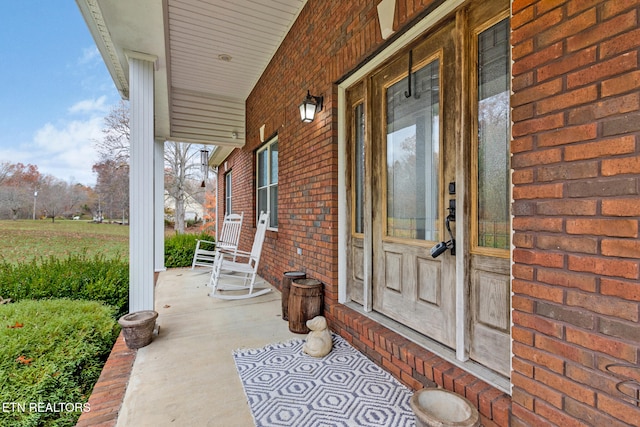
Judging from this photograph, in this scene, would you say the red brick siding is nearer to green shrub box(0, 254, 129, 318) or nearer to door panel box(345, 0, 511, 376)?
door panel box(345, 0, 511, 376)

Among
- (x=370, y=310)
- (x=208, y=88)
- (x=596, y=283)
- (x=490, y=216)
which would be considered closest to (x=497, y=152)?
(x=490, y=216)

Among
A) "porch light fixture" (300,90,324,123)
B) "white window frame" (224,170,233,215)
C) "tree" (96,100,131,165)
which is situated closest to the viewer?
"porch light fixture" (300,90,324,123)

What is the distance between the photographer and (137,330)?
249cm

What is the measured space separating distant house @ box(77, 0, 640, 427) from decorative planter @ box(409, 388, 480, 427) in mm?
110

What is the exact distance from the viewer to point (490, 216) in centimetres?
163

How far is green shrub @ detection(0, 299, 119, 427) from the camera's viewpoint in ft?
5.66

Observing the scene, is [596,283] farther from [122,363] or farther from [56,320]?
[56,320]

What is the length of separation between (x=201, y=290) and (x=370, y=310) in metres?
2.87

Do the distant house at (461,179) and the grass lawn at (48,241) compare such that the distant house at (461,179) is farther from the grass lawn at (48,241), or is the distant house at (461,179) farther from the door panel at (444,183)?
the grass lawn at (48,241)

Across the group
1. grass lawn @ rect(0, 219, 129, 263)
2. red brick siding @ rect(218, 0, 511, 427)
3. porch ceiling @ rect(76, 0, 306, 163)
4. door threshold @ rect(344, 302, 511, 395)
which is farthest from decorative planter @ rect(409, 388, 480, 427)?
grass lawn @ rect(0, 219, 129, 263)

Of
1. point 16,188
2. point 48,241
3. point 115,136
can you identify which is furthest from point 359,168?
point 115,136

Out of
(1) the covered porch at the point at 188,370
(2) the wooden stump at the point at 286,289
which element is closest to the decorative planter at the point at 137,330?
(1) the covered porch at the point at 188,370

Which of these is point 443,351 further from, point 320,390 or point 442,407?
point 320,390

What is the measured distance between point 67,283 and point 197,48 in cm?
351
